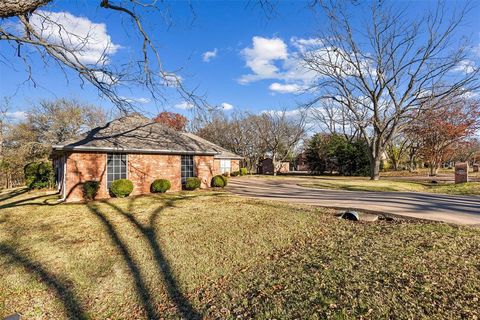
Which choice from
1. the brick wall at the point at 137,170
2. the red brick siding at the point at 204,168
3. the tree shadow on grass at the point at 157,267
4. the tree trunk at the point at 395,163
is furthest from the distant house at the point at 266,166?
the tree shadow on grass at the point at 157,267

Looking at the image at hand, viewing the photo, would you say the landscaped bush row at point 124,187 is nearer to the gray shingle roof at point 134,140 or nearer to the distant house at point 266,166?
the gray shingle roof at point 134,140

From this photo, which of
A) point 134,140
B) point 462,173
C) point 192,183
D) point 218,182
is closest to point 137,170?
point 134,140

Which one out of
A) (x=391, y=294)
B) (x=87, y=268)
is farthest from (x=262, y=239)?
(x=87, y=268)

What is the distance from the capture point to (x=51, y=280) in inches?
188

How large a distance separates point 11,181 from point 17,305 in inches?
1019

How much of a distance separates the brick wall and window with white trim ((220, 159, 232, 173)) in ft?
40.3

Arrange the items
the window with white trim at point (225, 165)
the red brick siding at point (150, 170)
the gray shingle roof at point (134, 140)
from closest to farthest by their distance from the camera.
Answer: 1. the gray shingle roof at point (134, 140)
2. the red brick siding at point (150, 170)
3. the window with white trim at point (225, 165)

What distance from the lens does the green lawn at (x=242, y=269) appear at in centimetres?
338

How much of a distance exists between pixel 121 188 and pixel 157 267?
829cm

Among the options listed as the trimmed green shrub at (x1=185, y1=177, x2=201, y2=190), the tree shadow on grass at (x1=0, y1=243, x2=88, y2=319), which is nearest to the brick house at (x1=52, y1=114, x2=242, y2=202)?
the trimmed green shrub at (x1=185, y1=177, x2=201, y2=190)

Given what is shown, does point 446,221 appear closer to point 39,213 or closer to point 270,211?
point 270,211

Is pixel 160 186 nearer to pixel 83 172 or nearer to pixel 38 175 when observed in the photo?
pixel 83 172

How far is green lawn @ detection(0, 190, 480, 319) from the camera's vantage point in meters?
3.38

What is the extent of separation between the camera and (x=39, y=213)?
9.45m
